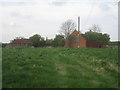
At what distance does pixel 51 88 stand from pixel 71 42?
59.7 metres

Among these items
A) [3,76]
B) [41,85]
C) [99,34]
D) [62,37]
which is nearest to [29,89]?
[41,85]

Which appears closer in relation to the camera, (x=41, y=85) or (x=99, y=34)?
(x=41, y=85)

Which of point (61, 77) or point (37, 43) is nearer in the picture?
point (61, 77)

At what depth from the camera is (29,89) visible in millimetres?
7156

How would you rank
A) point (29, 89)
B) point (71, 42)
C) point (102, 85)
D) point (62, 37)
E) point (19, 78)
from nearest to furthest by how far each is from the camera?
point (29, 89) → point (102, 85) → point (19, 78) → point (71, 42) → point (62, 37)

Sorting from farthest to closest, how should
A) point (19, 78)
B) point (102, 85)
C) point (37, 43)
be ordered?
point (37, 43) < point (19, 78) < point (102, 85)

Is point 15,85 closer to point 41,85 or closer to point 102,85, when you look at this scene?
point 41,85

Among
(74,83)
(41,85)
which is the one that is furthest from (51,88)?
(74,83)

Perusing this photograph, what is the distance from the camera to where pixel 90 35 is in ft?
275

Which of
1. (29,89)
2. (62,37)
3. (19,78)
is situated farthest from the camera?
(62,37)

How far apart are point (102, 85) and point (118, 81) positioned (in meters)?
1.37

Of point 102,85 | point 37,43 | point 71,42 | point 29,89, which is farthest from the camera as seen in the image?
point 37,43

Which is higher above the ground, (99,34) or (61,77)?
(99,34)

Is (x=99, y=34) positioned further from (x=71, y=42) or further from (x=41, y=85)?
(x=41, y=85)
